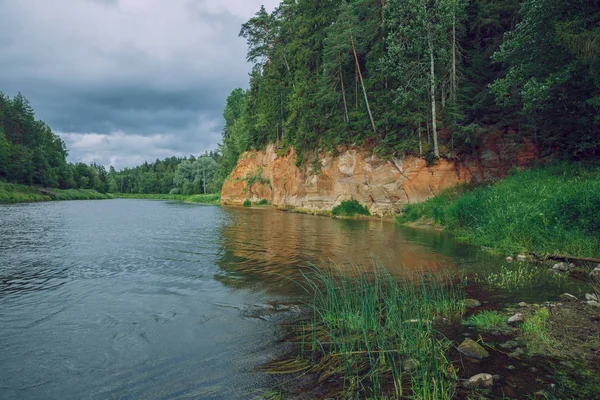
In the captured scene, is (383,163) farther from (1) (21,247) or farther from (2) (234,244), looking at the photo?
(1) (21,247)

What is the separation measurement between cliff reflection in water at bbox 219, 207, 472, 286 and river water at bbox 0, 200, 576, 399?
0.24ft

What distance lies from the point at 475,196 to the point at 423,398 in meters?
16.8

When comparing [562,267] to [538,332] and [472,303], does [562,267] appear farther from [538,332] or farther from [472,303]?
[538,332]

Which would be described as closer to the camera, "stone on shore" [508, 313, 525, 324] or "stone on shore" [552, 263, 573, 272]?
"stone on shore" [508, 313, 525, 324]

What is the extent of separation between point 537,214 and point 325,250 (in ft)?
26.2

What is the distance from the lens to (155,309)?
23.1 feet

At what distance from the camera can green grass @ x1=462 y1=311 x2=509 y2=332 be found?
5.36 m

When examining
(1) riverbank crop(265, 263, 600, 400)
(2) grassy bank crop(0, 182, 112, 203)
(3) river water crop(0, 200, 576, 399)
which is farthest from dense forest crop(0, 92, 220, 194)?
(1) riverbank crop(265, 263, 600, 400)

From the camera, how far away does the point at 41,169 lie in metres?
81.4

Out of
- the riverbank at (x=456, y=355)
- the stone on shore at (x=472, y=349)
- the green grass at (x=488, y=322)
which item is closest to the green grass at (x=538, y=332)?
the riverbank at (x=456, y=355)

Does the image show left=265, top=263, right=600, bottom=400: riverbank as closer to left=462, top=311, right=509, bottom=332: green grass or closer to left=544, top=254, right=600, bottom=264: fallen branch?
left=462, top=311, right=509, bottom=332: green grass

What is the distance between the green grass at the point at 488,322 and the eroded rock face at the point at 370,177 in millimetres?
21081

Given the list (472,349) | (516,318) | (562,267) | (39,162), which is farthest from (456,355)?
(39,162)

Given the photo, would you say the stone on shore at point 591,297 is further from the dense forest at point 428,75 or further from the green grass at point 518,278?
the dense forest at point 428,75
